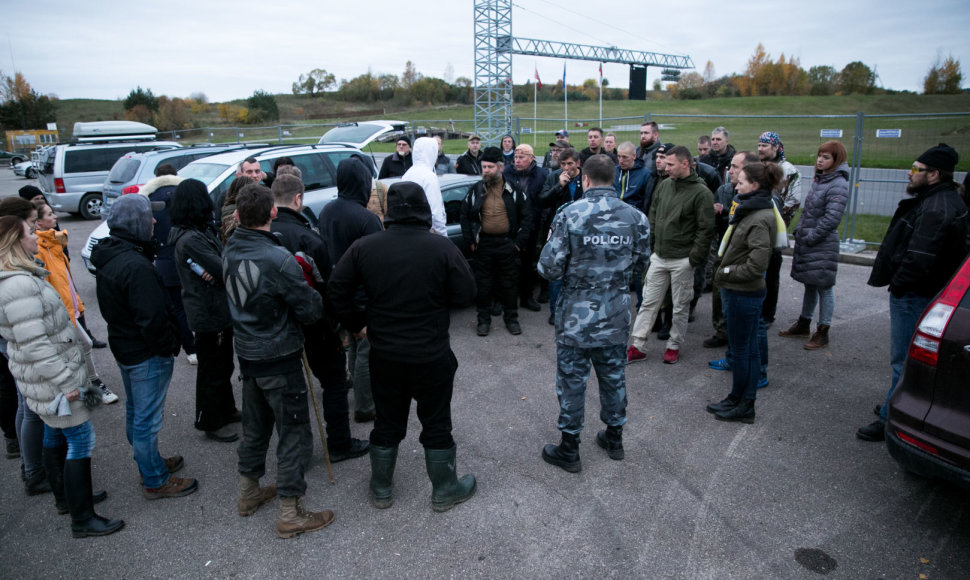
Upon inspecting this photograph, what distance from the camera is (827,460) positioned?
3807 mm

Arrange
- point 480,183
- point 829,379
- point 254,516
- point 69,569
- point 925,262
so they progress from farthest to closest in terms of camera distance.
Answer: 1. point 480,183
2. point 829,379
3. point 925,262
4. point 254,516
5. point 69,569

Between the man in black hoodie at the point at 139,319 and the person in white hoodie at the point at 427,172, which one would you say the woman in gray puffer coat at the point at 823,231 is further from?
the man in black hoodie at the point at 139,319

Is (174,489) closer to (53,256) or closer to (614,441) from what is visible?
(53,256)

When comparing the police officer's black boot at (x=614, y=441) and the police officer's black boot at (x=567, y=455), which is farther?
the police officer's black boot at (x=614, y=441)

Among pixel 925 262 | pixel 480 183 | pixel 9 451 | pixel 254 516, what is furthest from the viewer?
pixel 480 183

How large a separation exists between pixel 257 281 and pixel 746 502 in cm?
319

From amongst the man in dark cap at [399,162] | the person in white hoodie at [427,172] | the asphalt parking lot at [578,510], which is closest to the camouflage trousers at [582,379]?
the asphalt parking lot at [578,510]

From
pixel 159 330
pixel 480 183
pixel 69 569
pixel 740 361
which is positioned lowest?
pixel 69 569

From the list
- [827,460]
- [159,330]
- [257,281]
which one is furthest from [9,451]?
[827,460]

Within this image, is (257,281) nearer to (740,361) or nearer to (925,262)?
(740,361)

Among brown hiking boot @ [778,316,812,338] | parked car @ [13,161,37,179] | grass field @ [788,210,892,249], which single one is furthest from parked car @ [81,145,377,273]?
parked car @ [13,161,37,179]

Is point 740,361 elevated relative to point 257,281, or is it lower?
lower

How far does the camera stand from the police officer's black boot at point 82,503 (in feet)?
10.3

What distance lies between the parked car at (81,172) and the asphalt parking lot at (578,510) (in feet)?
41.7
